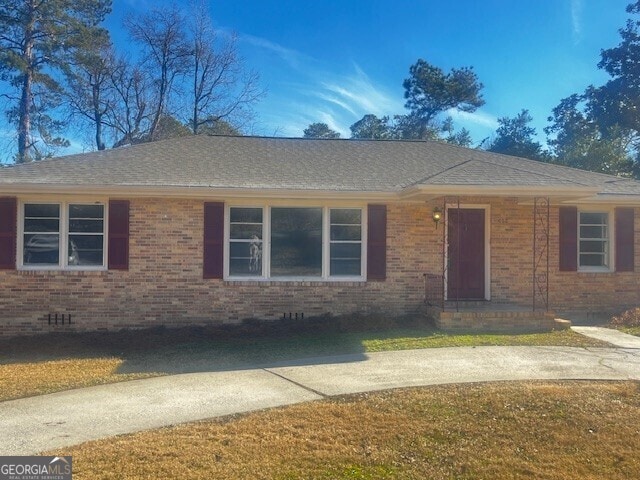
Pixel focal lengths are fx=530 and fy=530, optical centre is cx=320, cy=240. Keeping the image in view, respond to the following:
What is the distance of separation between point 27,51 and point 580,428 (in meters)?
27.7

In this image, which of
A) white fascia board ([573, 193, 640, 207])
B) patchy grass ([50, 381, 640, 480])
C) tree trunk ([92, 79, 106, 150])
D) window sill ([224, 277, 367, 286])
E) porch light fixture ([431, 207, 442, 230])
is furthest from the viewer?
tree trunk ([92, 79, 106, 150])

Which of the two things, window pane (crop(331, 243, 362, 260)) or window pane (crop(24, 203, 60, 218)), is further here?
window pane (crop(331, 243, 362, 260))

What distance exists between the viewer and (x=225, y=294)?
10672mm

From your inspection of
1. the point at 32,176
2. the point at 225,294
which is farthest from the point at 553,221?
the point at 32,176

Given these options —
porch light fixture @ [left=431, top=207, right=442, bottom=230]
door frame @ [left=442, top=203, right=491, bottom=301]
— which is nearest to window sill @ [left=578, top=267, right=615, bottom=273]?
door frame @ [left=442, top=203, right=491, bottom=301]

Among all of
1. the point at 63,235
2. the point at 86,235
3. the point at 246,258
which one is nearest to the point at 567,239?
the point at 246,258

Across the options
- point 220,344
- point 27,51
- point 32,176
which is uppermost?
point 27,51

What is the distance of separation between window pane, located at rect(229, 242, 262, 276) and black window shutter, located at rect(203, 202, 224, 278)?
314 mm

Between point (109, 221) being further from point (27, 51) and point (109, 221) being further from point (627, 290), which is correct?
point (27, 51)

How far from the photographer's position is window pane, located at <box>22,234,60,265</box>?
10422 mm

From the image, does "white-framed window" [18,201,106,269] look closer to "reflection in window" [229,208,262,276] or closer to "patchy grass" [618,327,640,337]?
"reflection in window" [229,208,262,276]

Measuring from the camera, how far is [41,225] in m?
10.4

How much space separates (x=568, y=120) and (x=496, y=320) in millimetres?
29050

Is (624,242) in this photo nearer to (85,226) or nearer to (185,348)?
(185,348)
